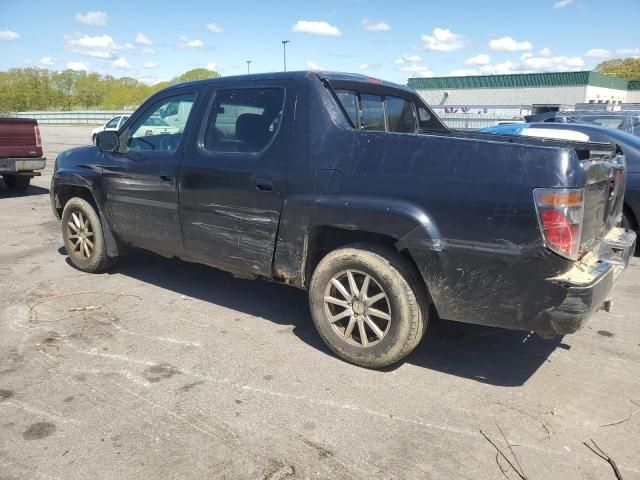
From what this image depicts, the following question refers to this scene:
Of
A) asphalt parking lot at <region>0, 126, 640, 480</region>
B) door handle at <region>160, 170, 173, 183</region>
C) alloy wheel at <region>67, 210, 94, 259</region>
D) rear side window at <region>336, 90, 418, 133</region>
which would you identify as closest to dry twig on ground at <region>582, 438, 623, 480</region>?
asphalt parking lot at <region>0, 126, 640, 480</region>

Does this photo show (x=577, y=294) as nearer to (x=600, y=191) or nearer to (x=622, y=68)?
(x=600, y=191)

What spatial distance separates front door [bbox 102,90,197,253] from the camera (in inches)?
174

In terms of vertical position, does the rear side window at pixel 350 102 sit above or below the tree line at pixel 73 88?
below

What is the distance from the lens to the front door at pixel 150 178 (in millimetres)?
4430

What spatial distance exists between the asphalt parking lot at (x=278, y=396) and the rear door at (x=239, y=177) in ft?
2.25

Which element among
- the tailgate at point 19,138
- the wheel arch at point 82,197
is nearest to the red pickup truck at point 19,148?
the tailgate at point 19,138

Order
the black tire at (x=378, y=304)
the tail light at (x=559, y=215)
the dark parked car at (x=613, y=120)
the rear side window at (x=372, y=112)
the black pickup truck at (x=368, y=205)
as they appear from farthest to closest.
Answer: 1. the dark parked car at (x=613, y=120)
2. the rear side window at (x=372, y=112)
3. the black tire at (x=378, y=304)
4. the black pickup truck at (x=368, y=205)
5. the tail light at (x=559, y=215)

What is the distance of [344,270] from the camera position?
354cm

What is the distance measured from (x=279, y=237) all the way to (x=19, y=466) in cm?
201

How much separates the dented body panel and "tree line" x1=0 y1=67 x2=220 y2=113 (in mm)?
80205

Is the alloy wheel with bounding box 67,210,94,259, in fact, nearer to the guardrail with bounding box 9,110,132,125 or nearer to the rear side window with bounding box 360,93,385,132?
the rear side window with bounding box 360,93,385,132

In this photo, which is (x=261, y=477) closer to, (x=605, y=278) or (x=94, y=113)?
(x=605, y=278)

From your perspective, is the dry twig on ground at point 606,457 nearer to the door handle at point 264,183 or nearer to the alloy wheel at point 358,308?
the alloy wheel at point 358,308

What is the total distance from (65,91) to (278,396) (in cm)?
10324
